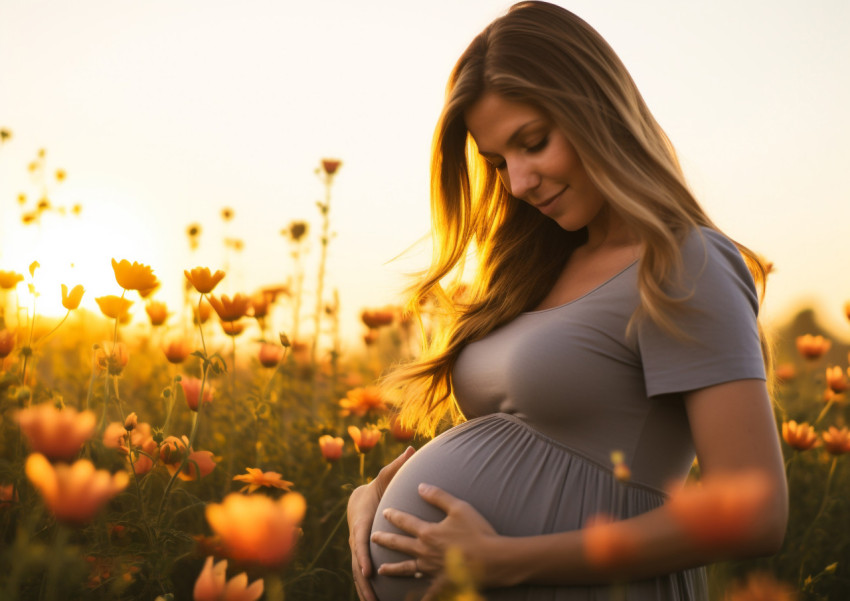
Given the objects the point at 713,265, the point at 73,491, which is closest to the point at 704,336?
the point at 713,265

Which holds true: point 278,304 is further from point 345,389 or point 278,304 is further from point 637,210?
point 637,210

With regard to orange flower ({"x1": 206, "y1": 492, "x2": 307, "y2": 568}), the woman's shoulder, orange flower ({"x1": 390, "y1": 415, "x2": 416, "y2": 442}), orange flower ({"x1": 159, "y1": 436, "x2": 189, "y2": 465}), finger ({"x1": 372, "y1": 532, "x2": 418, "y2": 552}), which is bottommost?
orange flower ({"x1": 390, "y1": 415, "x2": 416, "y2": 442})

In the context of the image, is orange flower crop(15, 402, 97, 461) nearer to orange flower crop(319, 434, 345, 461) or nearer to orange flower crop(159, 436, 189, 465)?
orange flower crop(159, 436, 189, 465)

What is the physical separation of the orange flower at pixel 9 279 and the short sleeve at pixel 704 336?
1625mm

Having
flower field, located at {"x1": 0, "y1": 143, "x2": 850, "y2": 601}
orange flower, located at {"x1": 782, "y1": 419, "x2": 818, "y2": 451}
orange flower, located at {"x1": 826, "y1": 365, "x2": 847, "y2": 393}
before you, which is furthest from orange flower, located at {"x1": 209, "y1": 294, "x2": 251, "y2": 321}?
orange flower, located at {"x1": 826, "y1": 365, "x2": 847, "y2": 393}

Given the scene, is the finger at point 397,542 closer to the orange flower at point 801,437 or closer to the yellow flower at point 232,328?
the yellow flower at point 232,328

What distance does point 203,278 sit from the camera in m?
1.76

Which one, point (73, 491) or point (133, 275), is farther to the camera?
point (133, 275)

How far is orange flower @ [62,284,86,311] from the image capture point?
1.70 m

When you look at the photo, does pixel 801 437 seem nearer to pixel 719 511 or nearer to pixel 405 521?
pixel 405 521

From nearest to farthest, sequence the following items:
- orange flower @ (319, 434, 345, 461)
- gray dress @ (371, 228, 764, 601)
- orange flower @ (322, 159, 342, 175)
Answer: gray dress @ (371, 228, 764, 601), orange flower @ (319, 434, 345, 461), orange flower @ (322, 159, 342, 175)

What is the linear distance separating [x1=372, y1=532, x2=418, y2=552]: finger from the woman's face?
2.25ft

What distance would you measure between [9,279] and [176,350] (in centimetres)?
53

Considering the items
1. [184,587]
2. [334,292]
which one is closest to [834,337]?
[334,292]
